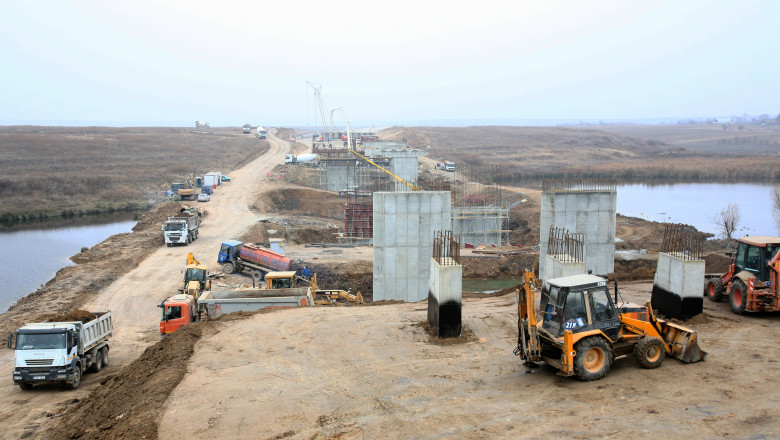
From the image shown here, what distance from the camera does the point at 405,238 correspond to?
25.4 metres

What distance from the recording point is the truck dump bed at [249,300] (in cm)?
1969

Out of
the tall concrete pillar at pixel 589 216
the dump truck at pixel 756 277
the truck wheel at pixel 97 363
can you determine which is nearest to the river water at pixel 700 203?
the tall concrete pillar at pixel 589 216

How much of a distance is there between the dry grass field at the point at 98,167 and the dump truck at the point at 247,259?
37.0 m

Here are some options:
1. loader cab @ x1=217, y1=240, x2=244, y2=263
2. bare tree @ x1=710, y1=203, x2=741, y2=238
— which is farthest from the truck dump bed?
bare tree @ x1=710, y1=203, x2=741, y2=238

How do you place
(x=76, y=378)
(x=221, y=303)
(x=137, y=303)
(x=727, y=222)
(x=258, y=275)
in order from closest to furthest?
(x=76, y=378), (x=221, y=303), (x=137, y=303), (x=258, y=275), (x=727, y=222)

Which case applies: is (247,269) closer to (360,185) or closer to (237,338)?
(237,338)

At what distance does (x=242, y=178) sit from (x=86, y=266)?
37.0m

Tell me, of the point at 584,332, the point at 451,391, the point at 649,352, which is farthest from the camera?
the point at 649,352

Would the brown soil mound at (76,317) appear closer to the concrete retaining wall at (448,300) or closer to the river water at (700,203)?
the concrete retaining wall at (448,300)

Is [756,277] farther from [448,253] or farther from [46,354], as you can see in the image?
[46,354]

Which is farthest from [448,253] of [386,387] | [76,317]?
[76,317]

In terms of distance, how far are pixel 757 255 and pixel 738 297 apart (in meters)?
1.29

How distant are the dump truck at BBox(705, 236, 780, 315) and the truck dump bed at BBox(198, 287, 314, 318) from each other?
1335 centimetres

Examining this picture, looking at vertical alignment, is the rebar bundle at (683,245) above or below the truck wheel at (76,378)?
above
